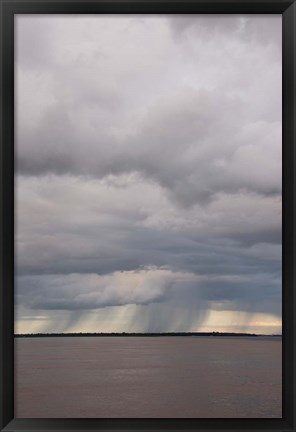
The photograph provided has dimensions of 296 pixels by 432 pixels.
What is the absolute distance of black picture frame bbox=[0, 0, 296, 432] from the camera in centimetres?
113

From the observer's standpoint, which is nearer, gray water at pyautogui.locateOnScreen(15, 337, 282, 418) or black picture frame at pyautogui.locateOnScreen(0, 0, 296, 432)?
black picture frame at pyautogui.locateOnScreen(0, 0, 296, 432)

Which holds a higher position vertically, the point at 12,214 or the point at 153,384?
the point at 12,214

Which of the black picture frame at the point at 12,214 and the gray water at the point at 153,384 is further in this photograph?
the gray water at the point at 153,384

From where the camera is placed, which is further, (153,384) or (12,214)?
(153,384)

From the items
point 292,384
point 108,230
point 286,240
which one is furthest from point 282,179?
point 108,230

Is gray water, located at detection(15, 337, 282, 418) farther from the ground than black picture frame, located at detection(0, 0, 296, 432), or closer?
closer

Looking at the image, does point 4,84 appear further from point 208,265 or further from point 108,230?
point 208,265

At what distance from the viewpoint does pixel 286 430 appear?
3.68 feet

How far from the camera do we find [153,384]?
20156mm

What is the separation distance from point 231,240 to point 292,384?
14126mm

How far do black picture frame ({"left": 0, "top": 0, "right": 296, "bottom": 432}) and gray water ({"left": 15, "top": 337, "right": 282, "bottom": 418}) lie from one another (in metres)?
10.6

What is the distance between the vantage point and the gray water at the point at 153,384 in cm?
1493

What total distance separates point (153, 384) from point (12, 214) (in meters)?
Answer: 20.1

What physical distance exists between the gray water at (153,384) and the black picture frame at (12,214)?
1059 cm
